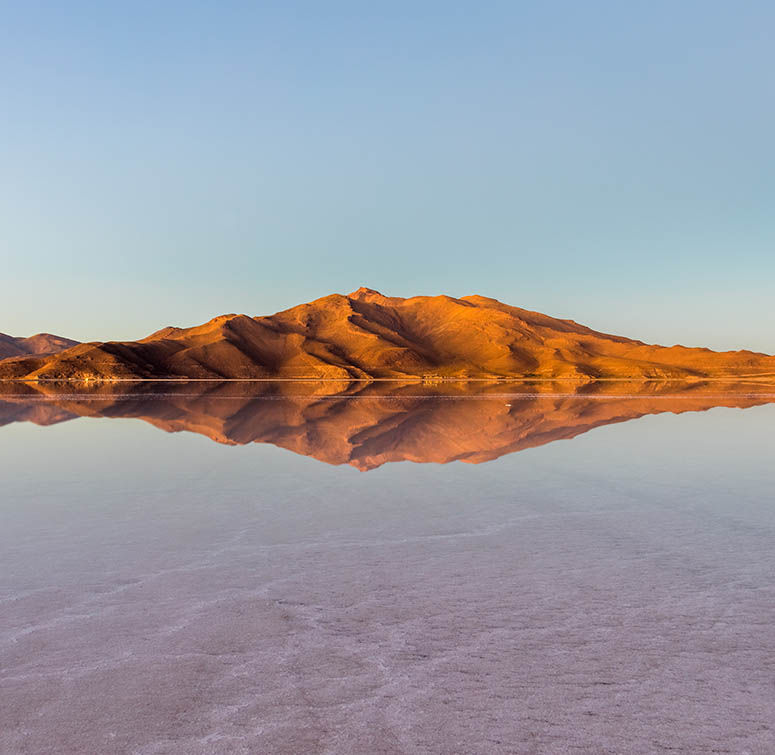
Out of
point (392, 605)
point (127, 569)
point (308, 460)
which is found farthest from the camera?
point (308, 460)

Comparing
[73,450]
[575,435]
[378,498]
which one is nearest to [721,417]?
[575,435]

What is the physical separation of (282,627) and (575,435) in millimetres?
19755

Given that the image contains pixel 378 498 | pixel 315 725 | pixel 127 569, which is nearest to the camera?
pixel 315 725

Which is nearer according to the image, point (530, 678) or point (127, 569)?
point (530, 678)

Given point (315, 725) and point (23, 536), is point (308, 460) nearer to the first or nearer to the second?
point (23, 536)

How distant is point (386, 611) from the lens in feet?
21.9

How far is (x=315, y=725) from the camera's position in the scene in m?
4.50

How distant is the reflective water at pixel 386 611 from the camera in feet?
14.8

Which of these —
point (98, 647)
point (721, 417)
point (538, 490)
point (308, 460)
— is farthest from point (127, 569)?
point (721, 417)

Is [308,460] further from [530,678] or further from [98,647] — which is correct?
[530,678]

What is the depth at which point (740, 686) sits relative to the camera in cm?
496

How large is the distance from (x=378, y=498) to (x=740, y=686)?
8508mm

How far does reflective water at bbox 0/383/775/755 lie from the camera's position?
14.8 ft

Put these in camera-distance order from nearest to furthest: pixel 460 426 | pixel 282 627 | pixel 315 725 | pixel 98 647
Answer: pixel 315 725, pixel 98 647, pixel 282 627, pixel 460 426
